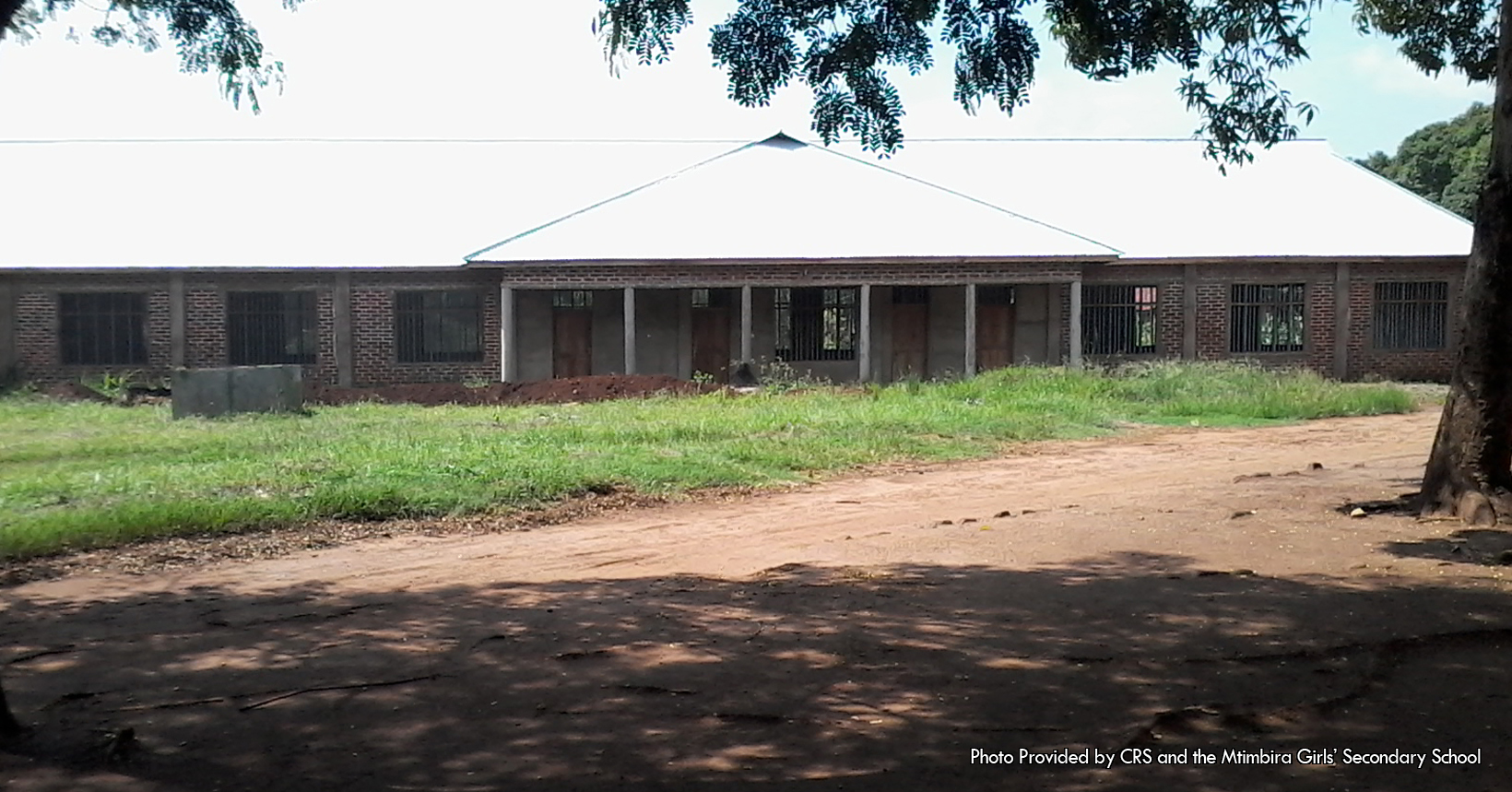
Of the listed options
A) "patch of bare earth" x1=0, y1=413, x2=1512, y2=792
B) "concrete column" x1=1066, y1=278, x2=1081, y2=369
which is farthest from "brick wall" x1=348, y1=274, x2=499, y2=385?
"patch of bare earth" x1=0, y1=413, x2=1512, y2=792

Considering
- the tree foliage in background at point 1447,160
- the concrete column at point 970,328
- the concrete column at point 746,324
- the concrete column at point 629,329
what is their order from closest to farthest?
1. the concrete column at point 629,329
2. the concrete column at point 746,324
3. the concrete column at point 970,328
4. the tree foliage in background at point 1447,160

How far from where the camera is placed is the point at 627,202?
25.5 metres

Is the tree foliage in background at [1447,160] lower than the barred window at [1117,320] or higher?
higher

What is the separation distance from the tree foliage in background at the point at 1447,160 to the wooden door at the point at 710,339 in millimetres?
21564

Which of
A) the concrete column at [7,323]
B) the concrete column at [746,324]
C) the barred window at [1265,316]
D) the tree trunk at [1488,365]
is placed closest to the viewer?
the tree trunk at [1488,365]

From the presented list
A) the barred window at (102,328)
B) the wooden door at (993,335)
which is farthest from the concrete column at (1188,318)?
the barred window at (102,328)

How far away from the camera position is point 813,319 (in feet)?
82.5

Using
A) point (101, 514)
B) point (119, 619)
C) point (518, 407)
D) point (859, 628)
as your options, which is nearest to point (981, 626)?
point (859, 628)

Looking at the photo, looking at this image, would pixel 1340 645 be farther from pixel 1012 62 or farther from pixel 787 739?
pixel 1012 62

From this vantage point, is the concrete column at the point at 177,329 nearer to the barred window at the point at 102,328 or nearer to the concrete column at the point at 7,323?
the barred window at the point at 102,328

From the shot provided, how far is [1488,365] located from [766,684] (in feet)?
20.0

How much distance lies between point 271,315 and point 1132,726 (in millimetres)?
22234

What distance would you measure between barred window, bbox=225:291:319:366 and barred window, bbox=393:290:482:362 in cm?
160

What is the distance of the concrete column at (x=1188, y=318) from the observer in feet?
82.6
